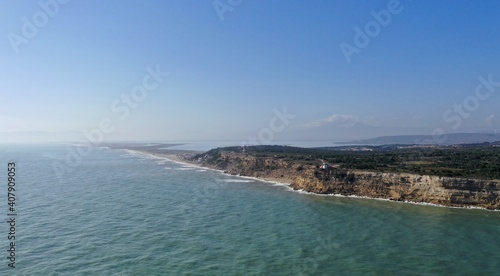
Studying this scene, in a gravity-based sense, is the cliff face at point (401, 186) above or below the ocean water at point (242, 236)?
above

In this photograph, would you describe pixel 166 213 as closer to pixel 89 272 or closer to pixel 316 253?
pixel 89 272

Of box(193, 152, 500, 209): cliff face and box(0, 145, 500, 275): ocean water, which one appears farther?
box(193, 152, 500, 209): cliff face

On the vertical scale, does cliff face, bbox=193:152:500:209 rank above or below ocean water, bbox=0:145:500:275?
above

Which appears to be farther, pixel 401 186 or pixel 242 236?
pixel 401 186

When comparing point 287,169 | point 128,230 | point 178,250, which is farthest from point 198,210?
point 287,169

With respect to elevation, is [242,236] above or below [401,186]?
below

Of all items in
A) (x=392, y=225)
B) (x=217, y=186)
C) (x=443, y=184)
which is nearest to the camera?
(x=392, y=225)

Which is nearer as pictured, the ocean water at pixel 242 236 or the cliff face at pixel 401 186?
the ocean water at pixel 242 236

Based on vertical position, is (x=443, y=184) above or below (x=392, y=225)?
above
